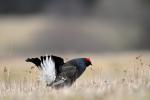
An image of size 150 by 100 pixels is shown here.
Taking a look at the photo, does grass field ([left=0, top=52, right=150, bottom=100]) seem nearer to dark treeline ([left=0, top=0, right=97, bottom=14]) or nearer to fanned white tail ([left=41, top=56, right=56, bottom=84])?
fanned white tail ([left=41, top=56, right=56, bottom=84])

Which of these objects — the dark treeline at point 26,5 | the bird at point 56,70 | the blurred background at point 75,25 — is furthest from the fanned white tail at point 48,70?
the dark treeline at point 26,5

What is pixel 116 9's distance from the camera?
1961 inches

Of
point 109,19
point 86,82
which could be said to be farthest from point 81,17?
point 86,82

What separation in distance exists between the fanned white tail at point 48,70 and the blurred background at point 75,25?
74.5ft

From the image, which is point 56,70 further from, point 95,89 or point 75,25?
point 75,25

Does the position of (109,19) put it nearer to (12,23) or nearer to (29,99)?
(12,23)

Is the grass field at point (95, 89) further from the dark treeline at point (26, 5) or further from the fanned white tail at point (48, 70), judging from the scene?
the dark treeline at point (26, 5)

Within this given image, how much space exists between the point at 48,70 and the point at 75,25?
3334cm

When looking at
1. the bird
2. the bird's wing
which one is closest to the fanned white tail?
the bird

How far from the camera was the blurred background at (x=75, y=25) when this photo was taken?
139ft

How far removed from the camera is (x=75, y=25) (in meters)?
48.2

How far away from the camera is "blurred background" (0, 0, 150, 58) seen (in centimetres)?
4236

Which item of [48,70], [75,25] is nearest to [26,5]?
[75,25]

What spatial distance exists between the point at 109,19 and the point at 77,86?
35.3m
